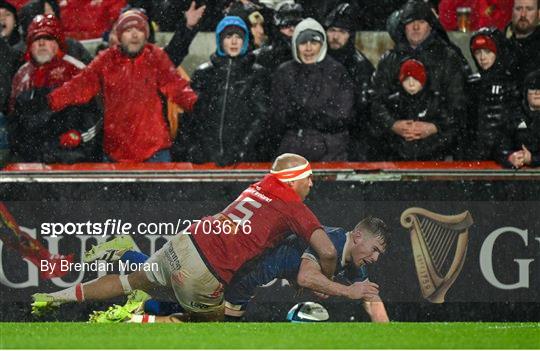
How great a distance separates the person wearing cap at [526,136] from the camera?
888 centimetres

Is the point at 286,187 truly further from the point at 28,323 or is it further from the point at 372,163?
the point at 28,323

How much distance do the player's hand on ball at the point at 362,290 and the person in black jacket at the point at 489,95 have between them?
129 centimetres

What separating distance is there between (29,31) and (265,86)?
6.42 ft

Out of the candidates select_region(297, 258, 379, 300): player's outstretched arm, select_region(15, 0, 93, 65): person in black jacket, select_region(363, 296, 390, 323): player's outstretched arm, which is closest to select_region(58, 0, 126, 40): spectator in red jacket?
select_region(15, 0, 93, 65): person in black jacket

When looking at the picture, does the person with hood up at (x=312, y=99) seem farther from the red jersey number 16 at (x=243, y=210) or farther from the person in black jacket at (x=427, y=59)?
the red jersey number 16 at (x=243, y=210)

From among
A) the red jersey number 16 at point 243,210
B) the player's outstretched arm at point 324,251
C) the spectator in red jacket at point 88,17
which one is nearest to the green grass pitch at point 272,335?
the player's outstretched arm at point 324,251

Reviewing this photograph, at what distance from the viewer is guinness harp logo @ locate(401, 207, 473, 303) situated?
899 cm

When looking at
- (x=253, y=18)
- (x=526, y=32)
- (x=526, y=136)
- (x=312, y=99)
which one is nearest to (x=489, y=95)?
A: (x=526, y=136)

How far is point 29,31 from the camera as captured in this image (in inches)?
368

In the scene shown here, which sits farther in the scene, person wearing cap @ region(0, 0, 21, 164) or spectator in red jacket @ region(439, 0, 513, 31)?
spectator in red jacket @ region(439, 0, 513, 31)

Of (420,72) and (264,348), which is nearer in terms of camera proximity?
(264,348)

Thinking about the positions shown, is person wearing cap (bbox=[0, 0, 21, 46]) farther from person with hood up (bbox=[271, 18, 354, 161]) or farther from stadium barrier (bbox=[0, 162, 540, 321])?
person with hood up (bbox=[271, 18, 354, 161])

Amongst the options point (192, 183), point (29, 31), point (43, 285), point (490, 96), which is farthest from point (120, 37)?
point (490, 96)

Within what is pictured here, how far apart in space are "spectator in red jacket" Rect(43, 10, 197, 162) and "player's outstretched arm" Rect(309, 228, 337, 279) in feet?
4.42
